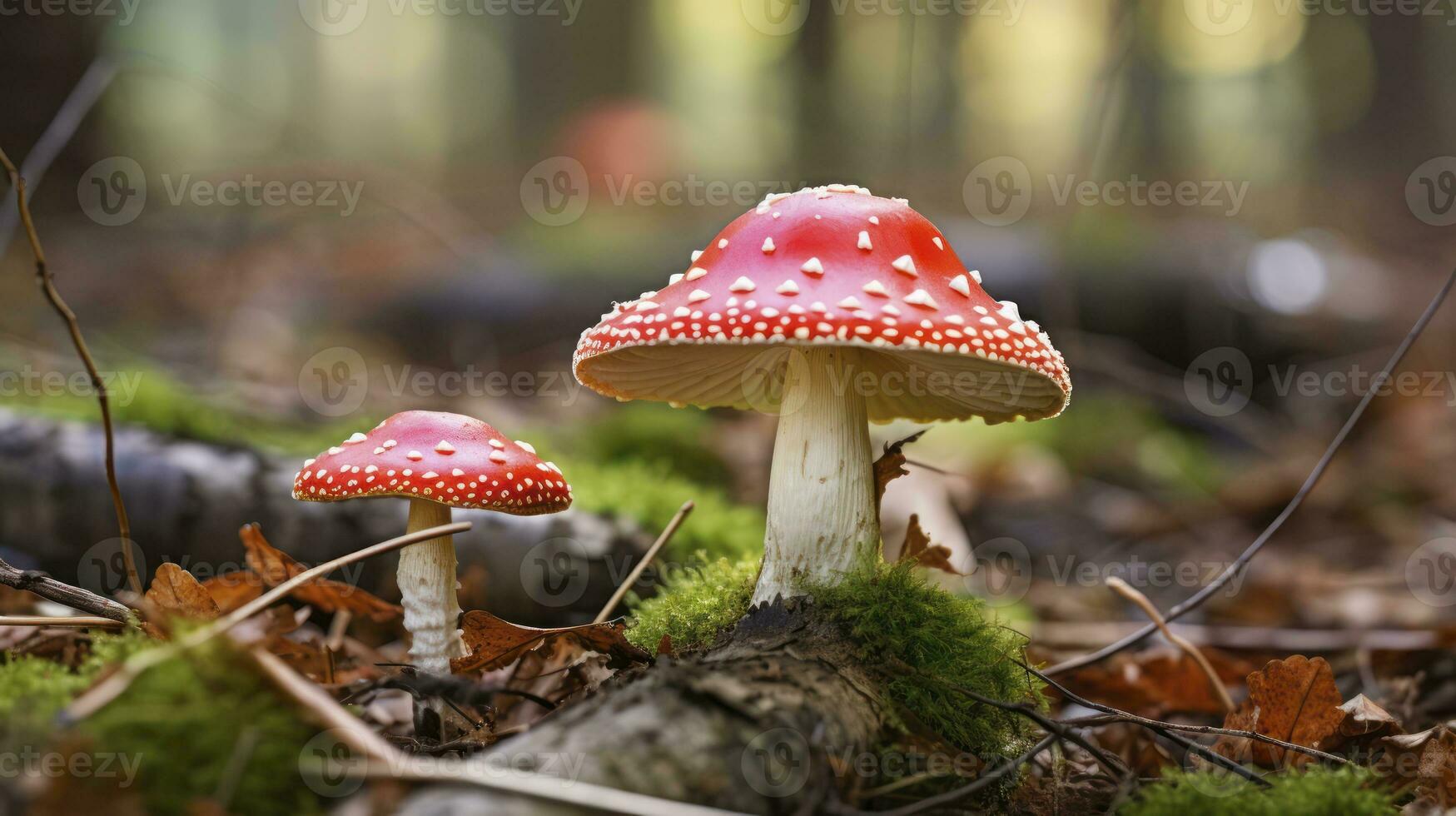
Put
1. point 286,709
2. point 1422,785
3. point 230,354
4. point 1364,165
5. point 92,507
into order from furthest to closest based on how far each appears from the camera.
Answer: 1. point 1364,165
2. point 230,354
3. point 92,507
4. point 1422,785
5. point 286,709

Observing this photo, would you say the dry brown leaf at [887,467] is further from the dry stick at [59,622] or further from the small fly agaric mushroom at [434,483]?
the dry stick at [59,622]

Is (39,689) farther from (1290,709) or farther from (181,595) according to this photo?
(1290,709)

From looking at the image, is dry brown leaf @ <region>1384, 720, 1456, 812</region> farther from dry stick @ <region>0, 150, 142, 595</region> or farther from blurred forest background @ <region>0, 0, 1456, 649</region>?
dry stick @ <region>0, 150, 142, 595</region>

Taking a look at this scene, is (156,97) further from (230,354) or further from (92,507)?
(92,507)

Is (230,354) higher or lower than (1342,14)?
lower

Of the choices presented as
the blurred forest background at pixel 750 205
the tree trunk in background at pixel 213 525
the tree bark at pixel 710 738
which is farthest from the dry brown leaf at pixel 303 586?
the tree bark at pixel 710 738

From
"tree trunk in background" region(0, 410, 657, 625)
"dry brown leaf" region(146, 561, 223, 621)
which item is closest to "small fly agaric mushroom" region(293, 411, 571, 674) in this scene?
"dry brown leaf" region(146, 561, 223, 621)

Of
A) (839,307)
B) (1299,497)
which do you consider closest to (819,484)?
(839,307)

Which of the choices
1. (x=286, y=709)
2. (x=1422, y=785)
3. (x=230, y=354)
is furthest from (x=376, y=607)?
(x=230, y=354)
